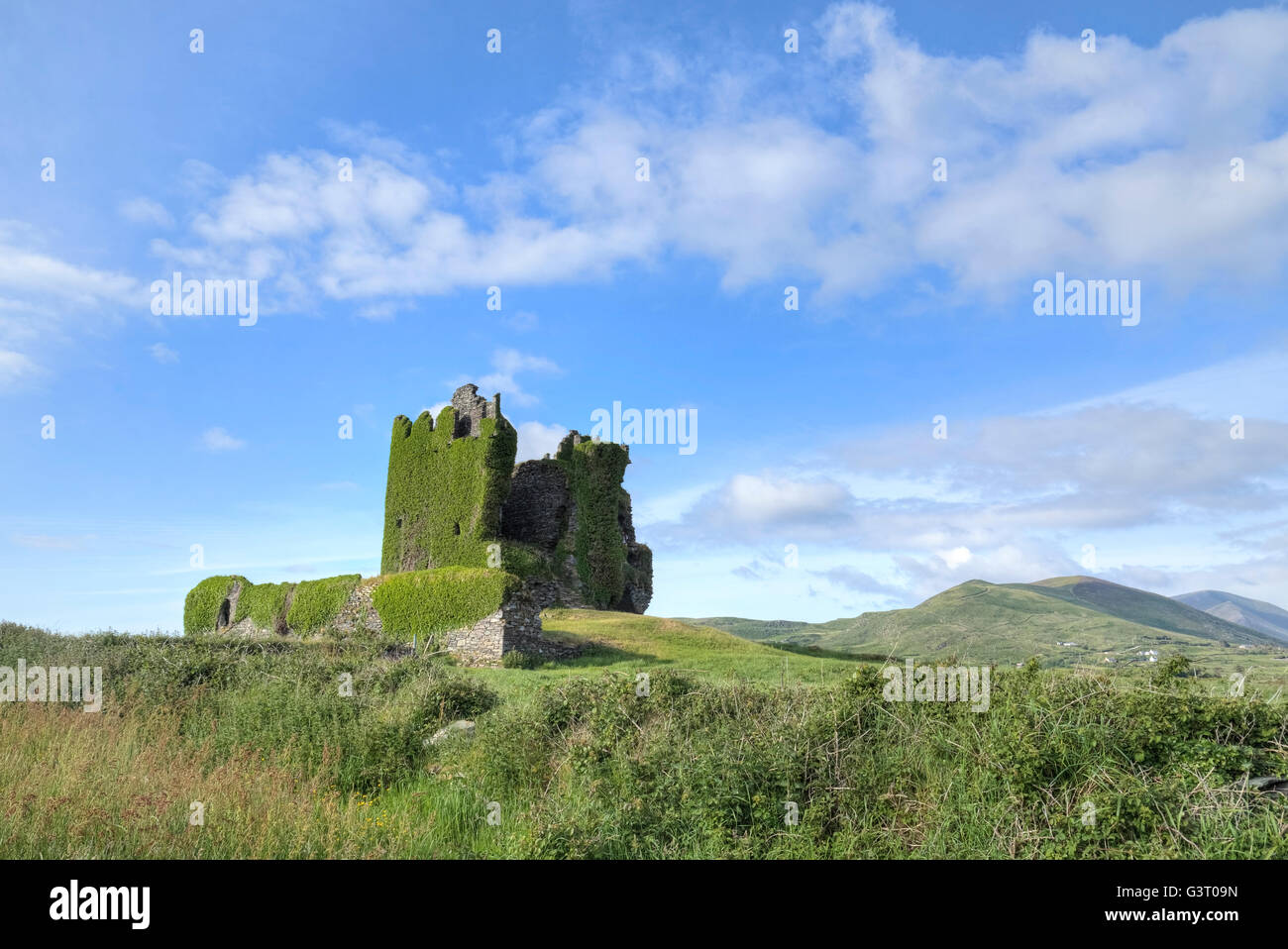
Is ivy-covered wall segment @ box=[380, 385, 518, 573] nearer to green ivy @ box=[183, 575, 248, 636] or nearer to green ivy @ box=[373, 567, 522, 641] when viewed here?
green ivy @ box=[373, 567, 522, 641]

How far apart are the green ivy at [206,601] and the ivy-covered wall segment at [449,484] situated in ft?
28.2

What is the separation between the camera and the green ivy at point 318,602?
109 feet

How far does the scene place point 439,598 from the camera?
1126 inches

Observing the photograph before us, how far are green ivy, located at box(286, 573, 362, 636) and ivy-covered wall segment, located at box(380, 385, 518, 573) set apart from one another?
5097 mm

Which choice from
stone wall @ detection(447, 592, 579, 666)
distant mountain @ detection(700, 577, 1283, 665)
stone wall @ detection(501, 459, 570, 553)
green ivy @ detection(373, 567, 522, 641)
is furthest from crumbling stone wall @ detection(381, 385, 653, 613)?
distant mountain @ detection(700, 577, 1283, 665)

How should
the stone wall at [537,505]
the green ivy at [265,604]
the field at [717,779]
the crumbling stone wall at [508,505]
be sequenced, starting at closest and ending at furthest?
the field at [717,779] → the green ivy at [265,604] → the crumbling stone wall at [508,505] → the stone wall at [537,505]

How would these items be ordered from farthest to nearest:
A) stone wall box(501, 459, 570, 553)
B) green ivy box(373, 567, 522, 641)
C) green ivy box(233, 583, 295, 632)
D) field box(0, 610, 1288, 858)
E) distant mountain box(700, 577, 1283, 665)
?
stone wall box(501, 459, 570, 553), green ivy box(233, 583, 295, 632), green ivy box(373, 567, 522, 641), distant mountain box(700, 577, 1283, 665), field box(0, 610, 1288, 858)

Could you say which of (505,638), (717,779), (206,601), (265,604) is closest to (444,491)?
(265,604)

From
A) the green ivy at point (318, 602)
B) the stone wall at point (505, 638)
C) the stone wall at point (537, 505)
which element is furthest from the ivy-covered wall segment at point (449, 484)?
the stone wall at point (505, 638)

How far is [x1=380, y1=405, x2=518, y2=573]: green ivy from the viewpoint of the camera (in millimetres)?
38625

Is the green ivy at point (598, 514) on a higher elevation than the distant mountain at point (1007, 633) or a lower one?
higher

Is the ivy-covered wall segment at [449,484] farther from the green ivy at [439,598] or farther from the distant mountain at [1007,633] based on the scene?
the distant mountain at [1007,633]

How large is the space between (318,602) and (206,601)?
48.7ft
